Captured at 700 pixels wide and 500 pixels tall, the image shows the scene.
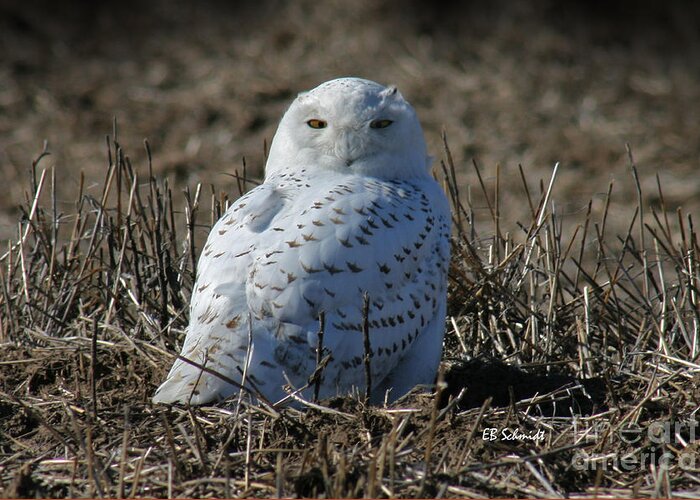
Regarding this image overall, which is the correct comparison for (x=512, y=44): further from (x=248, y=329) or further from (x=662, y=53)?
(x=248, y=329)

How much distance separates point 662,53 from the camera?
11.9 meters

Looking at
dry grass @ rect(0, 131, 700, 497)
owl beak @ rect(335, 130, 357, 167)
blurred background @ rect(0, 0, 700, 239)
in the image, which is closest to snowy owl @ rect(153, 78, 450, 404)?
owl beak @ rect(335, 130, 357, 167)

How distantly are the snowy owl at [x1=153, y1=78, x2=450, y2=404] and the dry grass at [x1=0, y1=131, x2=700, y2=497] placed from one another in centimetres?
20

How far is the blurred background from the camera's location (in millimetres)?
9414

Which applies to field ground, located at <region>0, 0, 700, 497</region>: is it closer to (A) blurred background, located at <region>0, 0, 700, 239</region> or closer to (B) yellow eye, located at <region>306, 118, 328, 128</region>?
(A) blurred background, located at <region>0, 0, 700, 239</region>

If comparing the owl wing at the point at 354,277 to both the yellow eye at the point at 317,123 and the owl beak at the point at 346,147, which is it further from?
the yellow eye at the point at 317,123

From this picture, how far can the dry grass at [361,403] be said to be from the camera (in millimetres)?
3178

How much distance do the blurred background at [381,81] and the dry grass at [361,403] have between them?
364 centimetres

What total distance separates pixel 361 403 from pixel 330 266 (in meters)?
0.53

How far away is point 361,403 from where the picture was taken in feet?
11.7

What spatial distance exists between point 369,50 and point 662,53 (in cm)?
334

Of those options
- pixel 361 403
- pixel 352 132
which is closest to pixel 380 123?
pixel 352 132

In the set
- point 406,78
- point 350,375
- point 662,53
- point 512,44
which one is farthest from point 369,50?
point 350,375

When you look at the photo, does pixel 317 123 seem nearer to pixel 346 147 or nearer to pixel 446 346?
pixel 346 147
